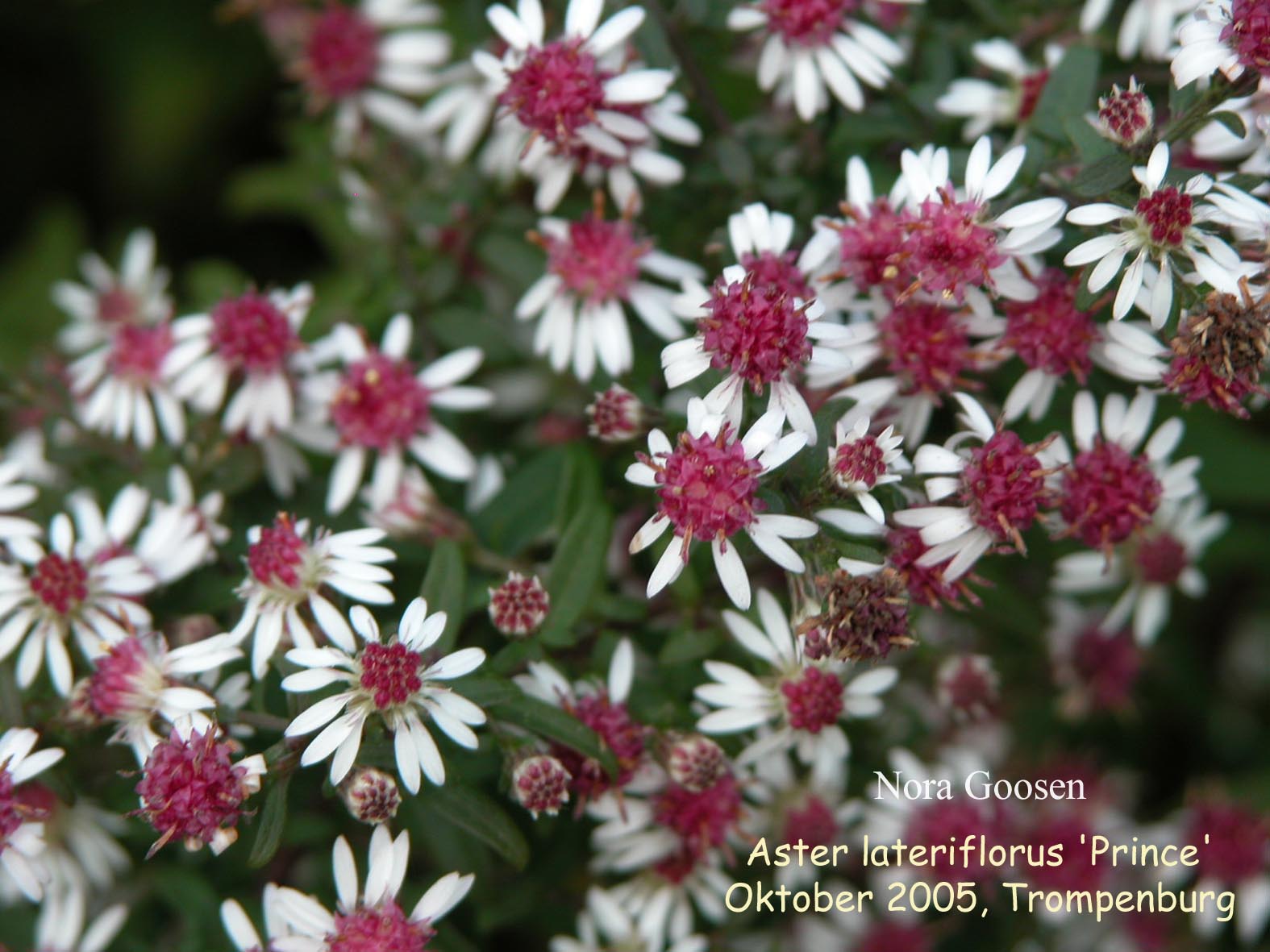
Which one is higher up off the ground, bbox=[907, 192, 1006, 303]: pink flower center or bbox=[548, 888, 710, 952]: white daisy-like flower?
bbox=[907, 192, 1006, 303]: pink flower center

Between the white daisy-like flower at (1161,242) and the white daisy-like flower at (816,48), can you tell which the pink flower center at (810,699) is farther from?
the white daisy-like flower at (816,48)

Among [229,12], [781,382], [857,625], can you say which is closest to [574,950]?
[857,625]

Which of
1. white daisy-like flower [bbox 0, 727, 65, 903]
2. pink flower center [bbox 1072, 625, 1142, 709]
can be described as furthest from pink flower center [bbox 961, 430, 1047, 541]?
white daisy-like flower [bbox 0, 727, 65, 903]

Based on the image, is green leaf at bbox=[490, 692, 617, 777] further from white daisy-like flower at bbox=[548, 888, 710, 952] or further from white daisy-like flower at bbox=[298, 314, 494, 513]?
white daisy-like flower at bbox=[298, 314, 494, 513]

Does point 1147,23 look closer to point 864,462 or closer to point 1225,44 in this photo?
point 1225,44

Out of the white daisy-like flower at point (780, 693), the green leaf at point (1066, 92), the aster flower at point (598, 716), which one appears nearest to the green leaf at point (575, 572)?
the aster flower at point (598, 716)

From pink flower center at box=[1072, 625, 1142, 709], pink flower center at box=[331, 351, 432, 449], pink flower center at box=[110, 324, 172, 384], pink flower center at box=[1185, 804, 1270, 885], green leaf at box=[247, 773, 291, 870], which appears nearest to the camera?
green leaf at box=[247, 773, 291, 870]

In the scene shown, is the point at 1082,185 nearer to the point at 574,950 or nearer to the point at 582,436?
the point at 582,436
